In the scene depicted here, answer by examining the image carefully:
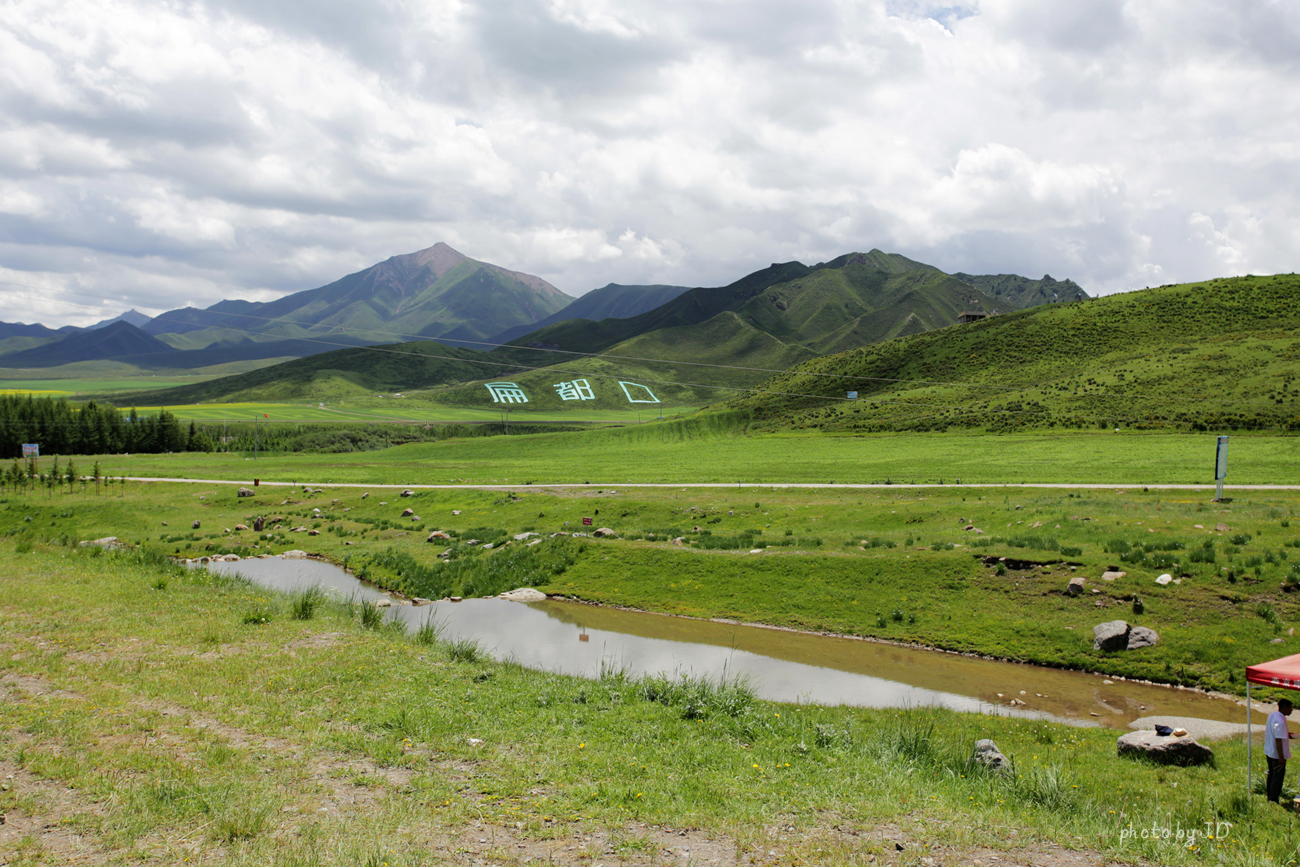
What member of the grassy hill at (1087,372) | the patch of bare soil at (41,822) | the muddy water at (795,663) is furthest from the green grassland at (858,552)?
the grassy hill at (1087,372)

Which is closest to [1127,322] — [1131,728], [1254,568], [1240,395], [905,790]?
[1240,395]

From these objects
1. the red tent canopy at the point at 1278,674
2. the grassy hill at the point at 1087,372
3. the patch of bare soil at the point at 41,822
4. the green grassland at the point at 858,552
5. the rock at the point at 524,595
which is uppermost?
the grassy hill at the point at 1087,372

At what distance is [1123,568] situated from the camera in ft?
86.9

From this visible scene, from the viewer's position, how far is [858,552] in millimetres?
32250

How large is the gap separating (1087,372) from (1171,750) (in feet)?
404

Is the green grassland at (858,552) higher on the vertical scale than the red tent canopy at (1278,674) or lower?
lower

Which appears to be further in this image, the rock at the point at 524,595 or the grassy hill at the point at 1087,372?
the grassy hill at the point at 1087,372

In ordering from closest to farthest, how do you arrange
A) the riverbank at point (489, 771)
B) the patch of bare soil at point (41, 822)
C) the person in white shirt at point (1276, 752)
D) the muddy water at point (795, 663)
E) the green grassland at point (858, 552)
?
the patch of bare soil at point (41, 822) → the riverbank at point (489, 771) → the person in white shirt at point (1276, 752) → the muddy water at point (795, 663) → the green grassland at point (858, 552)

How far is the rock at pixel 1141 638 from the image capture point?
2264 cm

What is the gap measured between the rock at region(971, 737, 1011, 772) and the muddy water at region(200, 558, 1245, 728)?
6.26 metres

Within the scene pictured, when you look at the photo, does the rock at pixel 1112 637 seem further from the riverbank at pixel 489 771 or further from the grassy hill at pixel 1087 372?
the grassy hill at pixel 1087 372

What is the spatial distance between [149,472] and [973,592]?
79.8 metres

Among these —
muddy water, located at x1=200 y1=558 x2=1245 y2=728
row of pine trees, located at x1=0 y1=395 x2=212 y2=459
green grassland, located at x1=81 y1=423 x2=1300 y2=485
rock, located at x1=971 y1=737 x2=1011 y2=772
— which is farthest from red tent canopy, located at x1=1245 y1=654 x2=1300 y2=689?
row of pine trees, located at x1=0 y1=395 x2=212 y2=459

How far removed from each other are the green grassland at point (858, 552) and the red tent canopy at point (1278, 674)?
888cm
